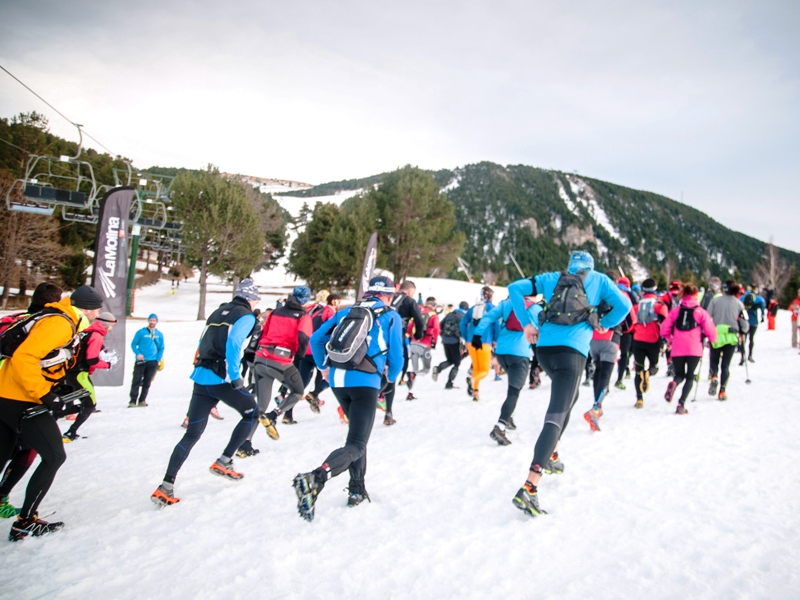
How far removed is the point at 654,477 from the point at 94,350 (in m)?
6.55

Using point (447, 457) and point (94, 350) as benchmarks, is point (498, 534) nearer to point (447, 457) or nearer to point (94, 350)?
point (447, 457)

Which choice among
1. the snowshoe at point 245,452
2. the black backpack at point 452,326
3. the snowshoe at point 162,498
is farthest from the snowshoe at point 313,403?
the snowshoe at point 162,498

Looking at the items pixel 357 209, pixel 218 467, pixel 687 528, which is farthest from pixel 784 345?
pixel 357 209

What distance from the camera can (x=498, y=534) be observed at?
3.43 metres

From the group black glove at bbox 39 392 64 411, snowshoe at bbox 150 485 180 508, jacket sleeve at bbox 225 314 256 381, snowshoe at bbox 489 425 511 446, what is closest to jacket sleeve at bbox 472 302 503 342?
snowshoe at bbox 489 425 511 446

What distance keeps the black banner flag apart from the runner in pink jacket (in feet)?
36.6

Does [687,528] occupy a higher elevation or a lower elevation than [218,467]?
higher

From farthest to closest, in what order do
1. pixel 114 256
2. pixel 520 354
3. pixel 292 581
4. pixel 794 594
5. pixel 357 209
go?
pixel 357 209
pixel 114 256
pixel 520 354
pixel 292 581
pixel 794 594

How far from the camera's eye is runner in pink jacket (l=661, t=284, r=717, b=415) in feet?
23.9

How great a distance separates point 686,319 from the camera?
7.37 m

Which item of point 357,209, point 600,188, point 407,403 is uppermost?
point 600,188

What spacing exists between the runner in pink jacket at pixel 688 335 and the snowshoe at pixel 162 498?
22.2 feet

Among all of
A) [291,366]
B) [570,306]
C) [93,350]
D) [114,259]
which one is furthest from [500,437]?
[114,259]

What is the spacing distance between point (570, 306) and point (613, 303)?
0.48m
